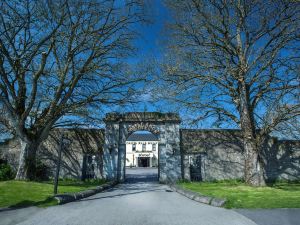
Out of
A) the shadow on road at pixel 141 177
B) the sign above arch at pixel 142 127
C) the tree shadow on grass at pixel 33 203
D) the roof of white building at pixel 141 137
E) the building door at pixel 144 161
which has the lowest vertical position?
the shadow on road at pixel 141 177

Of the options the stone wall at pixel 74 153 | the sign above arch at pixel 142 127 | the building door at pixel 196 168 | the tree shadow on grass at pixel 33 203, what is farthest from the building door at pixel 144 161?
the tree shadow on grass at pixel 33 203

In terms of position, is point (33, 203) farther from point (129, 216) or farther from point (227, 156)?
point (227, 156)

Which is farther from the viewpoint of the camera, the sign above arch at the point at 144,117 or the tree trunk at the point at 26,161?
the sign above arch at the point at 144,117

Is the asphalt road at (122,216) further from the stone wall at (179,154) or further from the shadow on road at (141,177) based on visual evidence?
the shadow on road at (141,177)

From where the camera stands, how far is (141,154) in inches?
1982

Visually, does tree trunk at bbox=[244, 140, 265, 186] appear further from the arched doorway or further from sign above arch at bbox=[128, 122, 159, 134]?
the arched doorway

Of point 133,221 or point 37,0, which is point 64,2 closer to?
point 37,0

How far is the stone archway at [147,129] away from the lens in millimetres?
17719

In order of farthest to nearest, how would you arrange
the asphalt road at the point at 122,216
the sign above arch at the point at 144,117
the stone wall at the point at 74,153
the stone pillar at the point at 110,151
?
the sign above arch at the point at 144,117 → the stone wall at the point at 74,153 → the stone pillar at the point at 110,151 → the asphalt road at the point at 122,216

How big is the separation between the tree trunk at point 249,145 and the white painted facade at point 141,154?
38.1 meters

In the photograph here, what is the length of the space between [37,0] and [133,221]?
9.58m

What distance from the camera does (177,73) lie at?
45.7 feet

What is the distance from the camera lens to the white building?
50312 mm

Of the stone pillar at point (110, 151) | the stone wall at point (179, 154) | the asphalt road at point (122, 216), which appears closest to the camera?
the asphalt road at point (122, 216)
